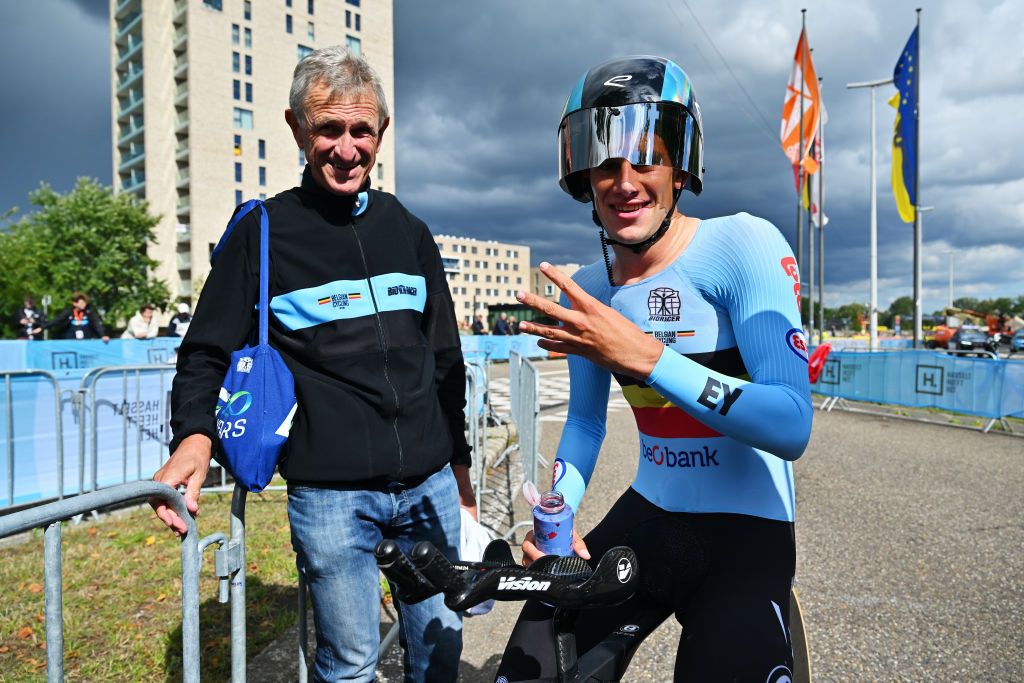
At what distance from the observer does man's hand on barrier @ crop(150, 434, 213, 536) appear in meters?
1.59

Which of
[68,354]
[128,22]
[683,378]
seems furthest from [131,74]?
[683,378]

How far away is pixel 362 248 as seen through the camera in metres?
2.07

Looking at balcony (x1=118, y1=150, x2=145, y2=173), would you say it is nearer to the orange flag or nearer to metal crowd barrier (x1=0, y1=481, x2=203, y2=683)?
the orange flag

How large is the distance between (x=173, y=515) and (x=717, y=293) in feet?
5.08

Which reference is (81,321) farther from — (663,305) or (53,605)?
(663,305)

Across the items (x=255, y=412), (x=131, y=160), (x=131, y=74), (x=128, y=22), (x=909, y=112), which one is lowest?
(x=255, y=412)

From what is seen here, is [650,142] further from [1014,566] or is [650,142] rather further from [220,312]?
[1014,566]

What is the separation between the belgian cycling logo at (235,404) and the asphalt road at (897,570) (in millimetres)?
2155

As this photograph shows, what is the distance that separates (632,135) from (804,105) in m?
20.7

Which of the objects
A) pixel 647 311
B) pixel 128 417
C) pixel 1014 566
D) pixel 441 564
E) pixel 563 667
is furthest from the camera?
pixel 128 417

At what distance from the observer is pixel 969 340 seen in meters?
36.7

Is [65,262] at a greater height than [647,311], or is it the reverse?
[65,262]

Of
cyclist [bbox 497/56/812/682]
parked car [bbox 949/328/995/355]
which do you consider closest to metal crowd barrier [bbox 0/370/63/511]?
cyclist [bbox 497/56/812/682]

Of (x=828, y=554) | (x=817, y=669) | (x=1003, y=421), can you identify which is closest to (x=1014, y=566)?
(x=828, y=554)
